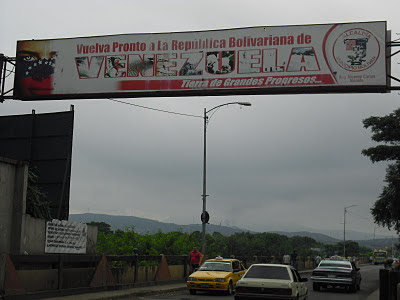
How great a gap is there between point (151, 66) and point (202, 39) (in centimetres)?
194

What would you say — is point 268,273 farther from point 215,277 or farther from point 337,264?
point 337,264

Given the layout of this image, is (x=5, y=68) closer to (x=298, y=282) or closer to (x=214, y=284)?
(x=214, y=284)

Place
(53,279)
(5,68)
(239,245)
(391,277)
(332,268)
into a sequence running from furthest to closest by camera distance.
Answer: (239,245) < (332,268) < (5,68) < (53,279) < (391,277)

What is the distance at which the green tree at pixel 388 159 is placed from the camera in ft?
138

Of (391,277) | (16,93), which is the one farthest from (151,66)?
(391,277)

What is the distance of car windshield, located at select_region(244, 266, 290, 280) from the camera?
15.1 meters

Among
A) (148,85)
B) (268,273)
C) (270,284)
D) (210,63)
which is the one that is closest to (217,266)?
(268,273)

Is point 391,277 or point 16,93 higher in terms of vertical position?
point 16,93

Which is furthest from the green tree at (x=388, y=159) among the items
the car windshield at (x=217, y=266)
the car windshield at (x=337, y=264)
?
the car windshield at (x=217, y=266)

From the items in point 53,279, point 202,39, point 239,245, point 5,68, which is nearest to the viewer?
point 53,279

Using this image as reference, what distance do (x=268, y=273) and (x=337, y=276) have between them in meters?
10.3

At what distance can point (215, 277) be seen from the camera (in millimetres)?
20125

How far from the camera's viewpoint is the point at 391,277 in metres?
14.7

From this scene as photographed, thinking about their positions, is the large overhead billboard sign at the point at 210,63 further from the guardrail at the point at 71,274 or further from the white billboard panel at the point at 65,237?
the guardrail at the point at 71,274
